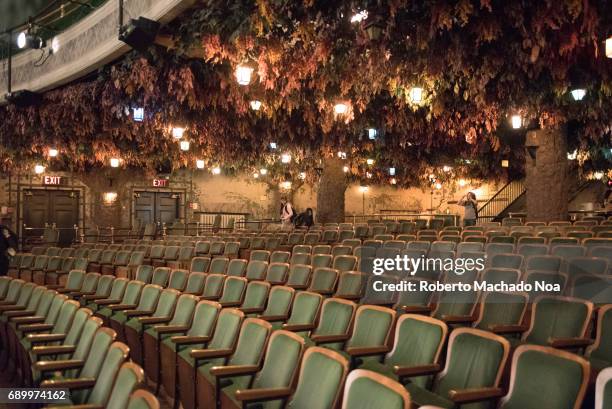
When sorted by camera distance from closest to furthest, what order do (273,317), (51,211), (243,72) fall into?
(273,317) < (243,72) < (51,211)

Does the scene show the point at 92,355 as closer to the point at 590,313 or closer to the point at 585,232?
the point at 590,313

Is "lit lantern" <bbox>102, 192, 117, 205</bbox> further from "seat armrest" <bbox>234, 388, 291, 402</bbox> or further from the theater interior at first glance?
"seat armrest" <bbox>234, 388, 291, 402</bbox>

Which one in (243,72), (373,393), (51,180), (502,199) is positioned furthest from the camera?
(502,199)

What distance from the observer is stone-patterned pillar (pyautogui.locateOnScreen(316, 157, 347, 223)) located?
45.1ft

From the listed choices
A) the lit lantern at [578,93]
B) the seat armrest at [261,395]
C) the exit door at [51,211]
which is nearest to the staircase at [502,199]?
the lit lantern at [578,93]

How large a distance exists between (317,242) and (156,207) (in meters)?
11.8

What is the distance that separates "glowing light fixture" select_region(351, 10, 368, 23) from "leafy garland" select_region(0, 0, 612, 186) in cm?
8

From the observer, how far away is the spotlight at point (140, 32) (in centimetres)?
621

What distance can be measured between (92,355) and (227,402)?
3.10 ft

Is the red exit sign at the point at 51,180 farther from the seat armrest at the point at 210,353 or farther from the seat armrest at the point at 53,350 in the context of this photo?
the seat armrest at the point at 210,353

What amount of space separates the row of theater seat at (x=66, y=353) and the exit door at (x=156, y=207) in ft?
45.7

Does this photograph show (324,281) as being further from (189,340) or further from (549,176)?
(549,176)

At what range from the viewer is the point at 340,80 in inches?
299

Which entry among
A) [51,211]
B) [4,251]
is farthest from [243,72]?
[51,211]
